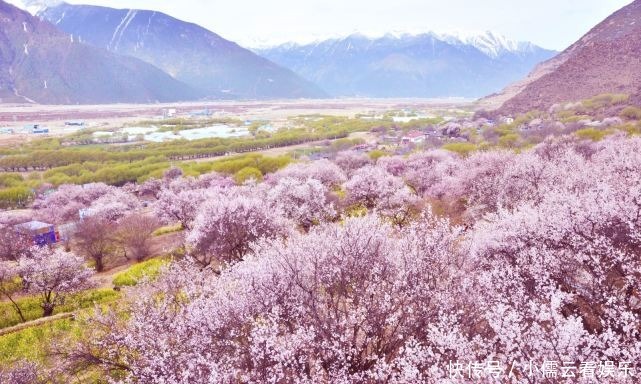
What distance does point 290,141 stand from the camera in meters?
130

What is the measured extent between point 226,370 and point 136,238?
3051cm

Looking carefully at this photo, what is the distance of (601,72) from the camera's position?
395 ft

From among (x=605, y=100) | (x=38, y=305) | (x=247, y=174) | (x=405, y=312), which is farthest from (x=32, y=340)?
(x=605, y=100)

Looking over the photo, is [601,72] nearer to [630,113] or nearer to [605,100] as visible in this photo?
[605,100]

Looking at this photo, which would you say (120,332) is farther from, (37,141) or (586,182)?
(37,141)

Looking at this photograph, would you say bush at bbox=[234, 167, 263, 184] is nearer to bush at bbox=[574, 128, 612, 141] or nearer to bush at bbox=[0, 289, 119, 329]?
bush at bbox=[0, 289, 119, 329]

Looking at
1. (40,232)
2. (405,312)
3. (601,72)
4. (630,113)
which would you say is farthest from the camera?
(601,72)

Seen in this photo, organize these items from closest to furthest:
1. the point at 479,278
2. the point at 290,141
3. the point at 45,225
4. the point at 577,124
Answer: the point at 479,278 → the point at 45,225 → the point at 577,124 → the point at 290,141

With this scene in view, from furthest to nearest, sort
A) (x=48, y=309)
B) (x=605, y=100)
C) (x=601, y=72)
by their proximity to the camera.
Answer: (x=601, y=72) < (x=605, y=100) < (x=48, y=309)

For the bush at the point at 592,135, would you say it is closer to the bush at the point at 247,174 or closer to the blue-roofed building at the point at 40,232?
the bush at the point at 247,174

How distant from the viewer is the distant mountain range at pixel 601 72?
4464 inches

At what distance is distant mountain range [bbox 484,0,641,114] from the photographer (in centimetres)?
11338

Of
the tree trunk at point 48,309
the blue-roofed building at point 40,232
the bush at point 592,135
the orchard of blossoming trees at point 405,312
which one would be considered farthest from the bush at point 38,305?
the bush at point 592,135

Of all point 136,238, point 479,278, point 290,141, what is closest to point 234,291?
point 479,278
